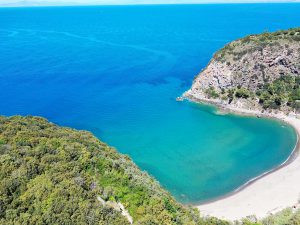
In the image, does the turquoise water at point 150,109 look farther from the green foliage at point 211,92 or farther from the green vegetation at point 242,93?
the green vegetation at point 242,93

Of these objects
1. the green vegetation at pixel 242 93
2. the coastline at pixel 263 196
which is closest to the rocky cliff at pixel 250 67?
the green vegetation at pixel 242 93

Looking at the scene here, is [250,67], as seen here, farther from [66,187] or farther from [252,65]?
[66,187]

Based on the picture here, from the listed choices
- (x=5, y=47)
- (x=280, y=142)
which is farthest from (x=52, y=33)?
(x=280, y=142)

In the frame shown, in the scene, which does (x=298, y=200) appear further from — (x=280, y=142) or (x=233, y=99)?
(x=233, y=99)

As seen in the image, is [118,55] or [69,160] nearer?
[69,160]

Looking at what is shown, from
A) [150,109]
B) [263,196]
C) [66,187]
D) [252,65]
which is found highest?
[252,65]

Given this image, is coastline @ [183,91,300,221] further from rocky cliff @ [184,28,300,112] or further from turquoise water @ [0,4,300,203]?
rocky cliff @ [184,28,300,112]

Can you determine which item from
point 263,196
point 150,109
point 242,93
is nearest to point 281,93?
point 242,93
